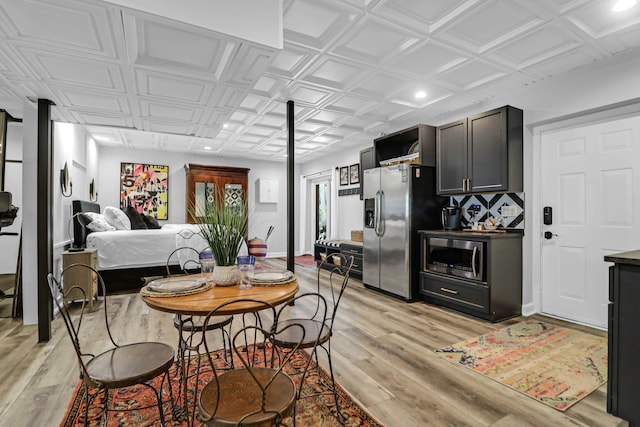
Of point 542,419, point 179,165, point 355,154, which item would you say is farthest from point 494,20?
point 179,165

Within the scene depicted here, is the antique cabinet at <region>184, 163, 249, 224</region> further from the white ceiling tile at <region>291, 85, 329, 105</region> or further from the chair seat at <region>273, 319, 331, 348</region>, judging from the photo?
the chair seat at <region>273, 319, 331, 348</region>

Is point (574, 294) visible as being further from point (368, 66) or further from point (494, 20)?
point (368, 66)

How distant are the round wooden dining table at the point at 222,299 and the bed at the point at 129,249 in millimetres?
2951

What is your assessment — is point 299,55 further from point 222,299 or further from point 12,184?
point 12,184

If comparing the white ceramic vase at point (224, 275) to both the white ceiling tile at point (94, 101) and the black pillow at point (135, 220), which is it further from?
the black pillow at point (135, 220)

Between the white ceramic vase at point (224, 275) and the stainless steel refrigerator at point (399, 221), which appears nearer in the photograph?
the white ceramic vase at point (224, 275)

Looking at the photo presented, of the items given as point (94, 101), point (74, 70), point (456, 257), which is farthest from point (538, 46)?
point (94, 101)

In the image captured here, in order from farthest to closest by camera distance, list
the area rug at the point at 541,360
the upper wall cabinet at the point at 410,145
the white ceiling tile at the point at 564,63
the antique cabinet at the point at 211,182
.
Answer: the antique cabinet at the point at 211,182 < the upper wall cabinet at the point at 410,145 < the white ceiling tile at the point at 564,63 < the area rug at the point at 541,360

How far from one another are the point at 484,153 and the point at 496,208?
758mm

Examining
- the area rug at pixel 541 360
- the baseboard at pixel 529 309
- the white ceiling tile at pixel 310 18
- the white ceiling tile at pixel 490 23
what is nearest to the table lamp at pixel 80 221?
the white ceiling tile at pixel 310 18

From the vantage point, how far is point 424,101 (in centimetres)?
400

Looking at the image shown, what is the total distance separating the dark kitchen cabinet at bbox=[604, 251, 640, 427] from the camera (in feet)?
5.17

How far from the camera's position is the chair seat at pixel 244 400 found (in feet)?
3.56

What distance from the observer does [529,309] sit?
3.51 metres
